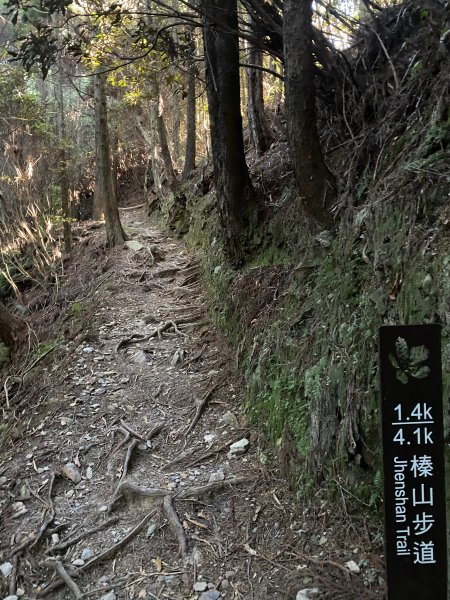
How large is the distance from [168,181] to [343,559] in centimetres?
1312

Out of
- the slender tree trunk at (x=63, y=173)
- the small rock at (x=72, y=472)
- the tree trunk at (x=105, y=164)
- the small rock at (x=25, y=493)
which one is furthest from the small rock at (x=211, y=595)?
the slender tree trunk at (x=63, y=173)

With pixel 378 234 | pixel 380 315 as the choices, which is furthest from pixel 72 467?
pixel 378 234

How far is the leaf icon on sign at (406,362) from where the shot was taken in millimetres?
2008

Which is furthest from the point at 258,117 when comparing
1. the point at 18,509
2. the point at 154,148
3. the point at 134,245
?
the point at 154,148

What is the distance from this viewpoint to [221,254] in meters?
8.04

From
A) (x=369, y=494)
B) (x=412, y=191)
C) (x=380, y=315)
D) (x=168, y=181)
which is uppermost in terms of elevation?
A: (x=168, y=181)

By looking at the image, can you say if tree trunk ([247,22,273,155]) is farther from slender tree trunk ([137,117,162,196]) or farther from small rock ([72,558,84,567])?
slender tree trunk ([137,117,162,196])

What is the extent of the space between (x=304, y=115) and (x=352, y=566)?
162 inches

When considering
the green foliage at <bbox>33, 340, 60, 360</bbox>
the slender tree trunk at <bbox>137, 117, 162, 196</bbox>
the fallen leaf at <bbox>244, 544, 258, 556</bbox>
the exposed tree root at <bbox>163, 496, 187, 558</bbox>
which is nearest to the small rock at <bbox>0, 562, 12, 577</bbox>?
the exposed tree root at <bbox>163, 496, 187, 558</bbox>

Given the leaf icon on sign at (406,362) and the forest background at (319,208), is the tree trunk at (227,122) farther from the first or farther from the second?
the leaf icon on sign at (406,362)

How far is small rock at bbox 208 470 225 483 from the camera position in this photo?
447 cm

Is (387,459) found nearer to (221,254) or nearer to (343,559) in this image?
(343,559)

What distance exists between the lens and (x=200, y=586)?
348 cm

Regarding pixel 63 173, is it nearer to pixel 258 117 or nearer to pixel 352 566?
pixel 258 117
